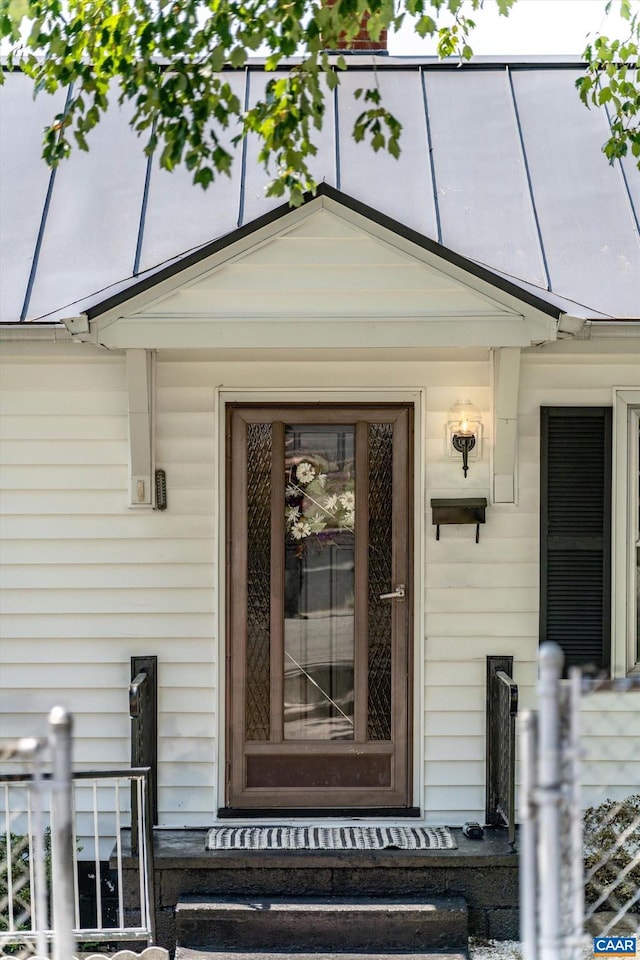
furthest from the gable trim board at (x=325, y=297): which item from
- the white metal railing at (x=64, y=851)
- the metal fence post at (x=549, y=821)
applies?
the metal fence post at (x=549, y=821)

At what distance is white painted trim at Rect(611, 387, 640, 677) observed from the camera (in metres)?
6.06

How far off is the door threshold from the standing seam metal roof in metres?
3.10

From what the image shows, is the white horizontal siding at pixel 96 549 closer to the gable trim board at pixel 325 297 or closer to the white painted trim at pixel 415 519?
the white painted trim at pixel 415 519

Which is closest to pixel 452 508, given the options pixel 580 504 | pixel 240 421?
pixel 580 504

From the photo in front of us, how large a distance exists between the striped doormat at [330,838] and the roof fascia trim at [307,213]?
2.94m

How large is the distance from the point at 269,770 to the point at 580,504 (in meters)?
2.46

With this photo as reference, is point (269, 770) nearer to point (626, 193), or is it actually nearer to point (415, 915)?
point (415, 915)

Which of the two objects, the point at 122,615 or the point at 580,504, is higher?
the point at 580,504

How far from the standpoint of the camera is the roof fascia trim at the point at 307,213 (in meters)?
5.23

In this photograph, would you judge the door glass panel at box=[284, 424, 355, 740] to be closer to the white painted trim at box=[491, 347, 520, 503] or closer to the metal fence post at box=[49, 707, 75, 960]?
the white painted trim at box=[491, 347, 520, 503]

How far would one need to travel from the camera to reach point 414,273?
5.33 m

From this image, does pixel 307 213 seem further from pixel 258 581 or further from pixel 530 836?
pixel 530 836

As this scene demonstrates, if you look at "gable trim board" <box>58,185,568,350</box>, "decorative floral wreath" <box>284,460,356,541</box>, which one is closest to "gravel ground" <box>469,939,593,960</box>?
"decorative floral wreath" <box>284,460,356,541</box>

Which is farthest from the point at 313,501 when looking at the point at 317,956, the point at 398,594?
the point at 317,956
